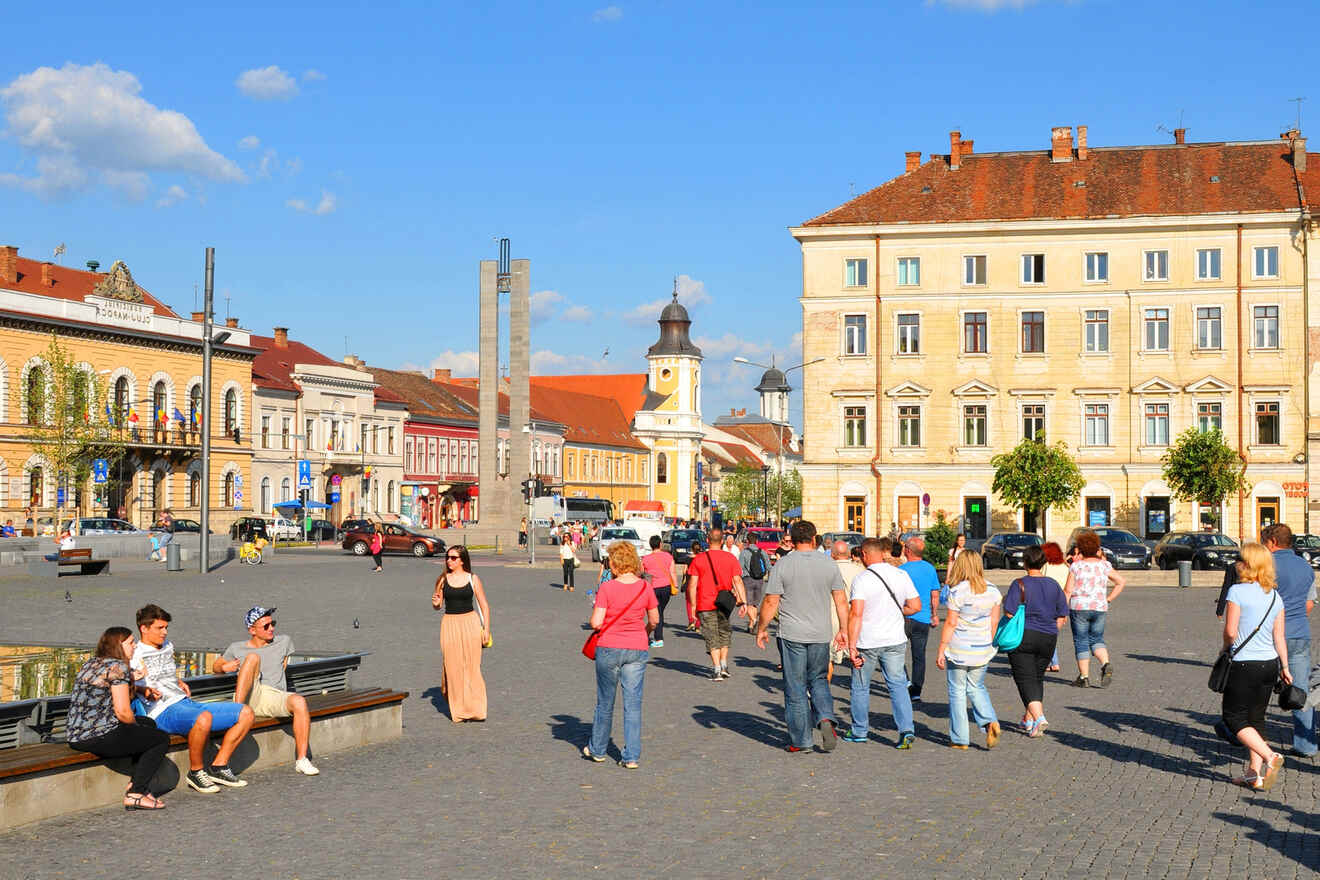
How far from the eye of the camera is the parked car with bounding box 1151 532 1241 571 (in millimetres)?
47031

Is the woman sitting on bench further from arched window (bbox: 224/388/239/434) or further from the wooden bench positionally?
arched window (bbox: 224/388/239/434)

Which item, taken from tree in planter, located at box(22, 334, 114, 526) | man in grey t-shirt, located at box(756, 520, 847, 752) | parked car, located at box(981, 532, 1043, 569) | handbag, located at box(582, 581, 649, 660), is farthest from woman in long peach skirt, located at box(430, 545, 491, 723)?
tree in planter, located at box(22, 334, 114, 526)

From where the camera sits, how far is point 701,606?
747 inches

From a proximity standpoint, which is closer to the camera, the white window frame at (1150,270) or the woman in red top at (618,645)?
the woman in red top at (618,645)

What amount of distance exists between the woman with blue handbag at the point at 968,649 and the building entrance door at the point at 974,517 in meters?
52.4

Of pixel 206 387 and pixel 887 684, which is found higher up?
pixel 206 387

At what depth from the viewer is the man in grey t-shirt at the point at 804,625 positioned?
12.7m

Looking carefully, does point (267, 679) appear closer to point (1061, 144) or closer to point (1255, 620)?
point (1255, 620)

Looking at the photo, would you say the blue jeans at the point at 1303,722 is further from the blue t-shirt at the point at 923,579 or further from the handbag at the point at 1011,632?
the blue t-shirt at the point at 923,579

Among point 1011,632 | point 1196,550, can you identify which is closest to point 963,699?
point 1011,632

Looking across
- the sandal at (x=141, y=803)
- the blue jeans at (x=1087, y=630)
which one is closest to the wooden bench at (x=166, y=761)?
the sandal at (x=141, y=803)

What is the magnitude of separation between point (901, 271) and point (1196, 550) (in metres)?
22.0

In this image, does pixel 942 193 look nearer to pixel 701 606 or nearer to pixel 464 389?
pixel 701 606

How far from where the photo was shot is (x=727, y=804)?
34.5 feet
